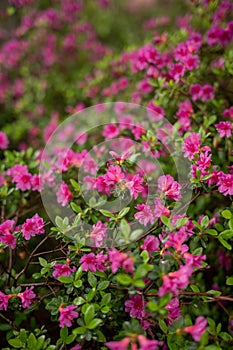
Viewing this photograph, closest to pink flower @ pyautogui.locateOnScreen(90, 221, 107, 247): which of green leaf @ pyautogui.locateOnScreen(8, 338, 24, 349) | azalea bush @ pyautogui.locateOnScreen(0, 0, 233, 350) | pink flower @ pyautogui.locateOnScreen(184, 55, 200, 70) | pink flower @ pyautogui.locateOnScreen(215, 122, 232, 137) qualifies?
azalea bush @ pyautogui.locateOnScreen(0, 0, 233, 350)

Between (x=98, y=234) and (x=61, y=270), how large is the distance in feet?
0.50

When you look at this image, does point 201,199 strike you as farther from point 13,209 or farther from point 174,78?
point 13,209

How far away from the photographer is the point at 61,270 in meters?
1.13

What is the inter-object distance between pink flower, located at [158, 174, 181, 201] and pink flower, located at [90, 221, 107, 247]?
0.22 meters

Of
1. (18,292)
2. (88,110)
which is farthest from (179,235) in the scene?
(88,110)

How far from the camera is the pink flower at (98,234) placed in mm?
1169

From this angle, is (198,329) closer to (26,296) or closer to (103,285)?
(103,285)

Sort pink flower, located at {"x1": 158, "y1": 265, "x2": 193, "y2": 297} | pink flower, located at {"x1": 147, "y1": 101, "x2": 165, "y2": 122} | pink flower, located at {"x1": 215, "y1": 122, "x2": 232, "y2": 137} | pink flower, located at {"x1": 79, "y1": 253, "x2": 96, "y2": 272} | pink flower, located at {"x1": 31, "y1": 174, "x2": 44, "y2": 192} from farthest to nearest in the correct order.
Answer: pink flower, located at {"x1": 147, "y1": 101, "x2": 165, "y2": 122}
pink flower, located at {"x1": 31, "y1": 174, "x2": 44, "y2": 192}
pink flower, located at {"x1": 215, "y1": 122, "x2": 232, "y2": 137}
pink flower, located at {"x1": 79, "y1": 253, "x2": 96, "y2": 272}
pink flower, located at {"x1": 158, "y1": 265, "x2": 193, "y2": 297}

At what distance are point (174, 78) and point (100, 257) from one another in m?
0.89

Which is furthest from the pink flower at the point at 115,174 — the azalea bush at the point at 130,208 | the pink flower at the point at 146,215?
the pink flower at the point at 146,215

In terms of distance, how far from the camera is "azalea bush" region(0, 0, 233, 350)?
1037mm

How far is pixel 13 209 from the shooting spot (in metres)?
1.62

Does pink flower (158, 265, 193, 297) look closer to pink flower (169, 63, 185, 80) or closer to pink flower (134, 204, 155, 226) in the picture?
pink flower (134, 204, 155, 226)

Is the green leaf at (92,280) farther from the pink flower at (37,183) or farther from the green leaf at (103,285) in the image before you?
the pink flower at (37,183)
